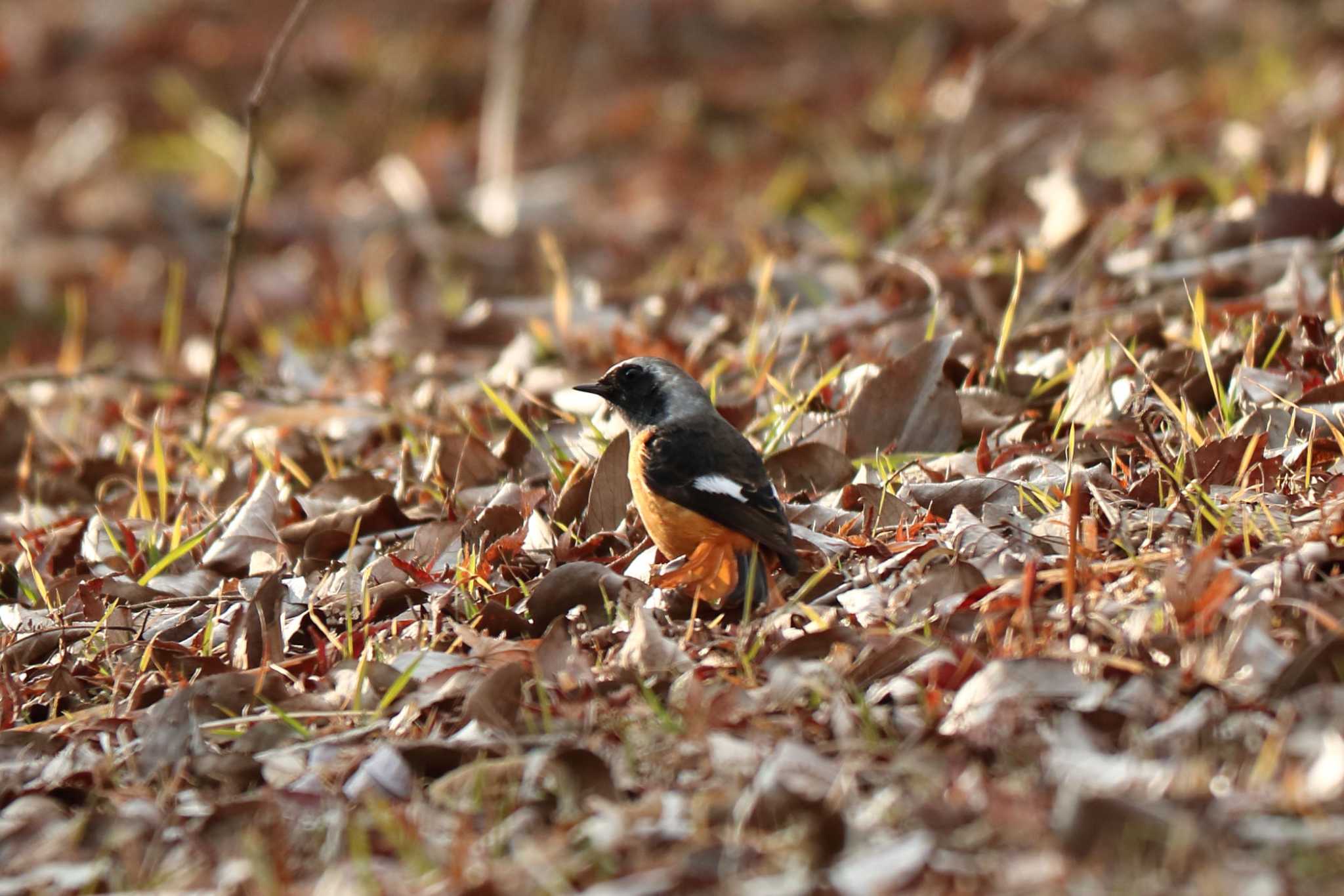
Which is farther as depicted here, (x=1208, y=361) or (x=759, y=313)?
(x=759, y=313)

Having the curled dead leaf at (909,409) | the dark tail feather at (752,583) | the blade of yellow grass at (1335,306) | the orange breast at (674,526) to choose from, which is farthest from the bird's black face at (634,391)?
the blade of yellow grass at (1335,306)

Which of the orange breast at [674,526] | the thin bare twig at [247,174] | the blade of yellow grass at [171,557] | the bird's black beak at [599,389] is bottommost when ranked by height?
the blade of yellow grass at [171,557]

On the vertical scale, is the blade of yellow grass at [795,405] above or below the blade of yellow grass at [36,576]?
above

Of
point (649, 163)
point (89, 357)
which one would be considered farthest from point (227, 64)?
point (89, 357)

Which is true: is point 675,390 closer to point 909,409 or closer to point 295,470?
point 909,409

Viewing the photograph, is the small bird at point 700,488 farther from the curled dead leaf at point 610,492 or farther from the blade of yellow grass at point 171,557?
the blade of yellow grass at point 171,557

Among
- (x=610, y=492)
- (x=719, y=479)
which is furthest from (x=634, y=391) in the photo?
(x=719, y=479)

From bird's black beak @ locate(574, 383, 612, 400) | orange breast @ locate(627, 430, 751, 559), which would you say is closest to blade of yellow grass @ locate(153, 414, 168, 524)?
bird's black beak @ locate(574, 383, 612, 400)

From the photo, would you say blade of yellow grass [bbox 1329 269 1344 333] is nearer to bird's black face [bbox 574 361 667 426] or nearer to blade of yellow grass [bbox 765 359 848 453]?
blade of yellow grass [bbox 765 359 848 453]
